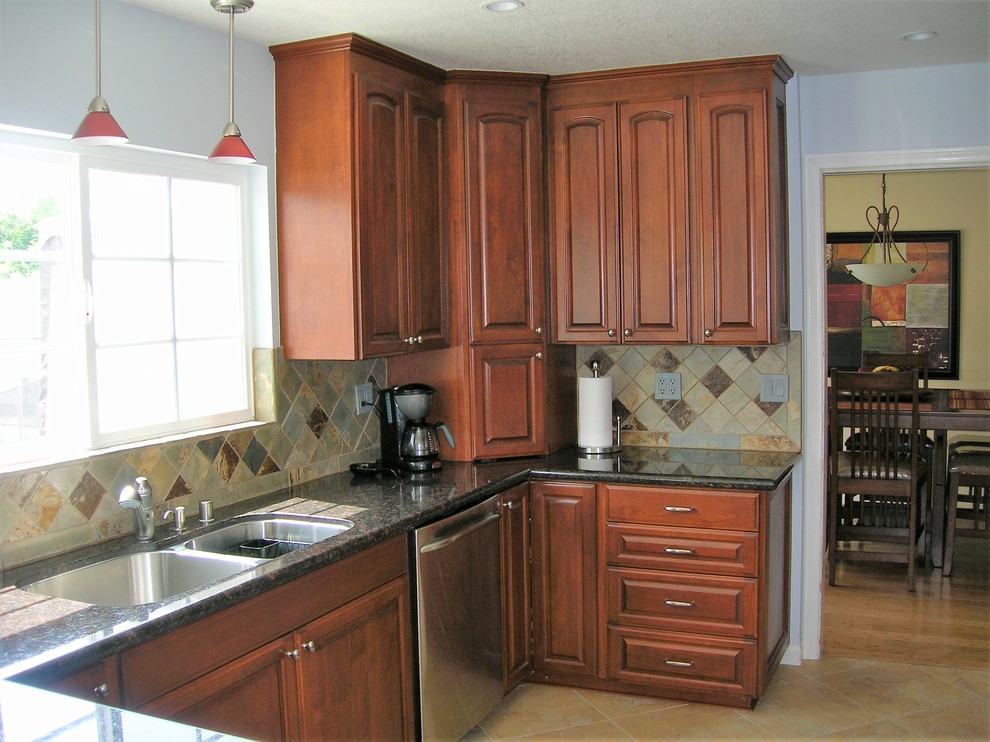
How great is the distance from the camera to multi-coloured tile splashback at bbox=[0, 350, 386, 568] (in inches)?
93.6

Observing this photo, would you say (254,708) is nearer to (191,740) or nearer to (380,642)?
(380,642)

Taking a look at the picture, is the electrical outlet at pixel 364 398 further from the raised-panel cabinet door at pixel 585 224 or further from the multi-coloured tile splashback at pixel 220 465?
the raised-panel cabinet door at pixel 585 224

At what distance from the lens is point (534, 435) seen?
150 inches

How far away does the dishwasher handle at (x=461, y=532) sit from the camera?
289 centimetres

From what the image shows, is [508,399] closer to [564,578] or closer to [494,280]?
[494,280]

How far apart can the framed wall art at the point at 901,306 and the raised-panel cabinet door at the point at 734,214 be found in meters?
3.13

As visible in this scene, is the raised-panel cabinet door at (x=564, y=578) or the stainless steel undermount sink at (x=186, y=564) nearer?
the stainless steel undermount sink at (x=186, y=564)

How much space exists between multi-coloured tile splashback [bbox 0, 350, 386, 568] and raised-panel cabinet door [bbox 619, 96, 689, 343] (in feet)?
3.46

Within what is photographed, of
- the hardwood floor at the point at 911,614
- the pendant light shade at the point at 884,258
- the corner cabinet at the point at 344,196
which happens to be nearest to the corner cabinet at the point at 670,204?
the corner cabinet at the point at 344,196

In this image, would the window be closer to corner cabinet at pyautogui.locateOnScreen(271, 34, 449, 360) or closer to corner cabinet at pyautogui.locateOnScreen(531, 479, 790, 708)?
corner cabinet at pyautogui.locateOnScreen(271, 34, 449, 360)

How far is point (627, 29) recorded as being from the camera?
308 cm

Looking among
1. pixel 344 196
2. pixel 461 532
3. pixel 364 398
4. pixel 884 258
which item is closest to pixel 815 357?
pixel 461 532

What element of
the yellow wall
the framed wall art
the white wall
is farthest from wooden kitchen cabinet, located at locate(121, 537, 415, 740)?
the yellow wall

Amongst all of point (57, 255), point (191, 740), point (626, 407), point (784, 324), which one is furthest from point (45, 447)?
point (784, 324)
